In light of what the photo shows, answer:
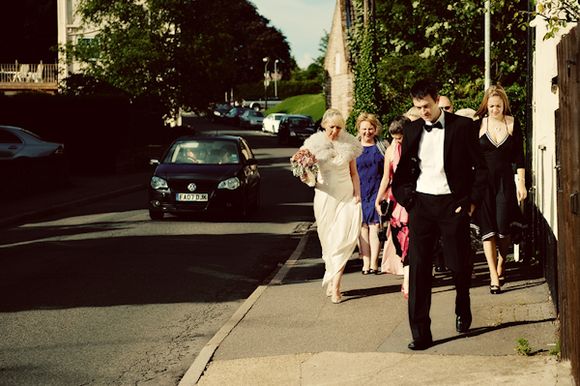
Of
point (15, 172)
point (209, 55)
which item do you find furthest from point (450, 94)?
point (209, 55)

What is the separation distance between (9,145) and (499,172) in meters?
20.5

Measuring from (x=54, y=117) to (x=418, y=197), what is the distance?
26488 mm

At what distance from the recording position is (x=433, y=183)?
796cm

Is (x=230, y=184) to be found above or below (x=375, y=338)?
above

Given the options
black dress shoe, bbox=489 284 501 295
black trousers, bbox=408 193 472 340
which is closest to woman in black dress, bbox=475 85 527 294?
black dress shoe, bbox=489 284 501 295

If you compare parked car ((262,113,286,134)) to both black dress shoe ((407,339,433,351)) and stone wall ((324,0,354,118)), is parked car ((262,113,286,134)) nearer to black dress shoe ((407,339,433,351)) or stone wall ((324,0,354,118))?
stone wall ((324,0,354,118))

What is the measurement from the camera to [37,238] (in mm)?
16688

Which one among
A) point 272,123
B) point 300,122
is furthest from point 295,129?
point 272,123

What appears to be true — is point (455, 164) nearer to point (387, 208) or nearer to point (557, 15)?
point (387, 208)

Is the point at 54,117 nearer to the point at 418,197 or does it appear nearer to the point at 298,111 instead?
the point at 418,197

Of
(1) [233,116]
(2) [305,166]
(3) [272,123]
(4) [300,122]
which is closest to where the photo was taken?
(2) [305,166]

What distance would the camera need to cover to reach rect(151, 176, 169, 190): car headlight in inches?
753

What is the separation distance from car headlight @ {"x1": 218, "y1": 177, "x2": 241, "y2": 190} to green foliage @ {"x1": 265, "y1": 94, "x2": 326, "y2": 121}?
194 feet

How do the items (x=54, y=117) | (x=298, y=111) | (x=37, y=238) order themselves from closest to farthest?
(x=37, y=238)
(x=54, y=117)
(x=298, y=111)
